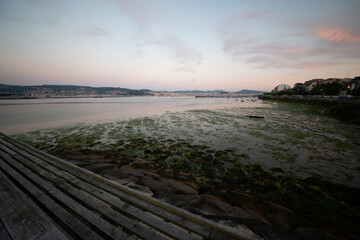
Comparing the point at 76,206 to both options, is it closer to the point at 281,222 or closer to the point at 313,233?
the point at 281,222

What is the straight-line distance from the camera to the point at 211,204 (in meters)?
3.93

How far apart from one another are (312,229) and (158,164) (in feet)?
19.3

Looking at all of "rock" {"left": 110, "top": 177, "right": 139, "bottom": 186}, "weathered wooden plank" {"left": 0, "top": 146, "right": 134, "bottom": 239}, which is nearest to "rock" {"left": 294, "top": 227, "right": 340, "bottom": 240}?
"weathered wooden plank" {"left": 0, "top": 146, "right": 134, "bottom": 239}

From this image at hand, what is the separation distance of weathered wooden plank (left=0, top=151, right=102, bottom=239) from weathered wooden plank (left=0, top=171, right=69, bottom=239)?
0.11 metres

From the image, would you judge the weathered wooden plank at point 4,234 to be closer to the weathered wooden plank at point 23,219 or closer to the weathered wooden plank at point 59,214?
the weathered wooden plank at point 23,219

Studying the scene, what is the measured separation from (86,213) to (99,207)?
0.24m

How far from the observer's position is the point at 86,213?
8.70ft

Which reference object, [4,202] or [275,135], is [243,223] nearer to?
[4,202]

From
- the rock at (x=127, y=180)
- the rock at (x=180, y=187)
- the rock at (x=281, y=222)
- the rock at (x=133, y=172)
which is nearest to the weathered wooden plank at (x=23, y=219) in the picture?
the rock at (x=127, y=180)

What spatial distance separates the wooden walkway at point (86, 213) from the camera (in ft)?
7.50

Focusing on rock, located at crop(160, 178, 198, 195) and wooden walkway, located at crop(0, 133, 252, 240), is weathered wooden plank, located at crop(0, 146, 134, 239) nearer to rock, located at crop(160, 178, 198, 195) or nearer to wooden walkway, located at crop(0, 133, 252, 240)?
wooden walkway, located at crop(0, 133, 252, 240)

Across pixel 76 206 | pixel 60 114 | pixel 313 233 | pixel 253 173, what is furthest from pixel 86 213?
pixel 60 114

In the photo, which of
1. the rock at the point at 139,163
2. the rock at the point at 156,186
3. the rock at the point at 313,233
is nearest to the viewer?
the rock at the point at 313,233

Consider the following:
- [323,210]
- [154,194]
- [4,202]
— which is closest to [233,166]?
[323,210]
